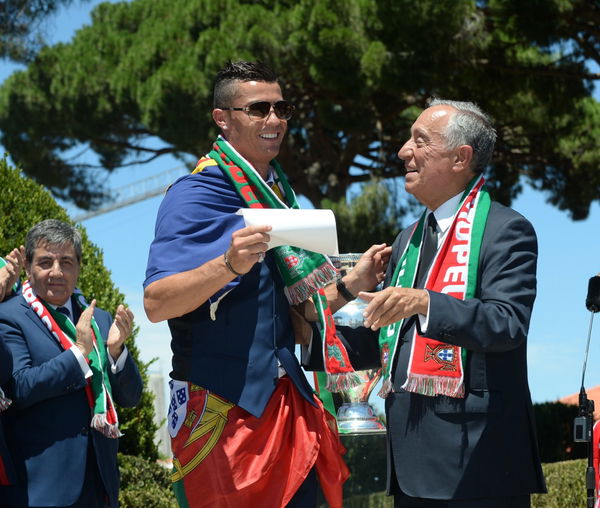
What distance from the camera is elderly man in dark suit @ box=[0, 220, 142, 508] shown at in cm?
388

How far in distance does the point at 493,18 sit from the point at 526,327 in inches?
401

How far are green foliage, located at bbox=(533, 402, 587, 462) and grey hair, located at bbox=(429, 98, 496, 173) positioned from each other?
9.30 m

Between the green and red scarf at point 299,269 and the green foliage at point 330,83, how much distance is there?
335 inches

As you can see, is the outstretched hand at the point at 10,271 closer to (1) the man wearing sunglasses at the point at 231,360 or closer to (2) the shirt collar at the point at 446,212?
(1) the man wearing sunglasses at the point at 231,360

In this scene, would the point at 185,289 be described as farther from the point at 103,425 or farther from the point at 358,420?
the point at 358,420

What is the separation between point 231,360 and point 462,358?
0.69 metres

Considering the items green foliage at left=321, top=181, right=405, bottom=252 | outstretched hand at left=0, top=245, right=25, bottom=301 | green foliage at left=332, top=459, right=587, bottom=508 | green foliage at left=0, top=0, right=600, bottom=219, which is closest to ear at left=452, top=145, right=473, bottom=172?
outstretched hand at left=0, top=245, right=25, bottom=301

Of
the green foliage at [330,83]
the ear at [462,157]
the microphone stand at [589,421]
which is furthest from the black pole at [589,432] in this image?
the green foliage at [330,83]

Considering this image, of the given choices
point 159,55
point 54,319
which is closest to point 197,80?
point 159,55

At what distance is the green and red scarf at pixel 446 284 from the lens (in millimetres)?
2715

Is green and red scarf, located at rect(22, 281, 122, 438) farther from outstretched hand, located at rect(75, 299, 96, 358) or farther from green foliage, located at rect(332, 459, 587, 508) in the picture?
green foliage, located at rect(332, 459, 587, 508)

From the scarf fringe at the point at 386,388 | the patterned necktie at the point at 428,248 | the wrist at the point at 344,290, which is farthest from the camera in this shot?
the wrist at the point at 344,290

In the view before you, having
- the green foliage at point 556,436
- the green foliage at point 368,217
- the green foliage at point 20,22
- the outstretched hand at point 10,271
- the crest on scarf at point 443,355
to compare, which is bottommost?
the green foliage at point 556,436

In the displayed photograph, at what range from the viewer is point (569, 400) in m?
14.2
